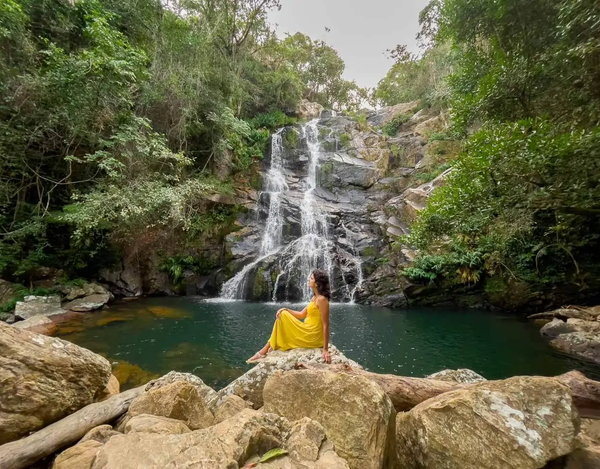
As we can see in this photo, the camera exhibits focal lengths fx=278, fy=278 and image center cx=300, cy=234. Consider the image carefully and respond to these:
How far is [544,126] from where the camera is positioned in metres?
4.88

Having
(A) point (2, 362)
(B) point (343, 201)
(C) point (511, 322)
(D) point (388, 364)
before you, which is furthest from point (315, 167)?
(A) point (2, 362)

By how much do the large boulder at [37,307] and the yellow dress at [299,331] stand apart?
935cm

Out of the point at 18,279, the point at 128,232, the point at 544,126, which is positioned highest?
the point at 544,126

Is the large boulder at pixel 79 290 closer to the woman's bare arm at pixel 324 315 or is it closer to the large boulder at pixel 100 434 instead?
the large boulder at pixel 100 434

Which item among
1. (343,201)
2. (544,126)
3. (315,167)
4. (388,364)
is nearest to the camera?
(544,126)

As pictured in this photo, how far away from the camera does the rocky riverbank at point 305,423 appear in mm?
1645

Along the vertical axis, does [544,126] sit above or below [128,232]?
above

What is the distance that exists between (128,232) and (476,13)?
14546 millimetres

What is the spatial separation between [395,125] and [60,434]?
1166 inches

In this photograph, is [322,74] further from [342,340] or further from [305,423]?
[305,423]

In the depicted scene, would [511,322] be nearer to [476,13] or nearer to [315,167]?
[476,13]

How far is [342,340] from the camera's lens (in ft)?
27.1

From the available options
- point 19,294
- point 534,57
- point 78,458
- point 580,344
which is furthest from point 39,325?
point 580,344

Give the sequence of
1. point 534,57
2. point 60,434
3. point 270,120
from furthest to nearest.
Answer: point 270,120, point 534,57, point 60,434
